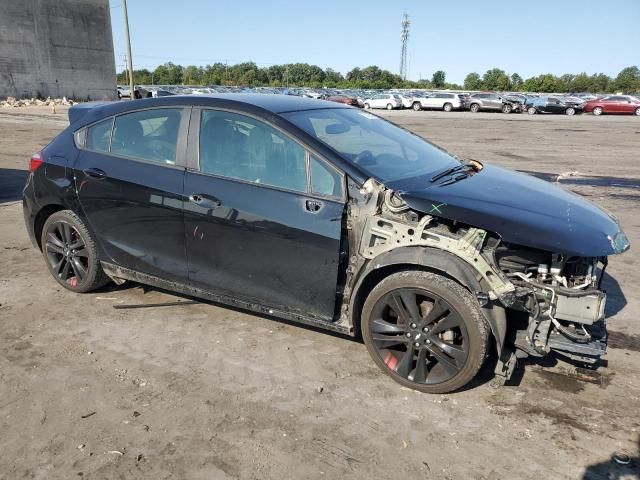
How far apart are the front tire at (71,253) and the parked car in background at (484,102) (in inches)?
1639

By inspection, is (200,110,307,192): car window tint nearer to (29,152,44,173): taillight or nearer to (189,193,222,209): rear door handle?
(189,193,222,209): rear door handle

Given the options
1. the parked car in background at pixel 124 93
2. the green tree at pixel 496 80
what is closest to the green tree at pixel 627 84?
the green tree at pixel 496 80

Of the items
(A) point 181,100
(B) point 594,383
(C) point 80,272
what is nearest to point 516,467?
(B) point 594,383

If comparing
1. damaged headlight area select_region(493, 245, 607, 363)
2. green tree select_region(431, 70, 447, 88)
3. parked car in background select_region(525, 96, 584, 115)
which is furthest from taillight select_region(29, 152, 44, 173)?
green tree select_region(431, 70, 447, 88)

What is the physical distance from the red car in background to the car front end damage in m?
41.8

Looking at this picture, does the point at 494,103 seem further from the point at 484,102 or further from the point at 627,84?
the point at 627,84

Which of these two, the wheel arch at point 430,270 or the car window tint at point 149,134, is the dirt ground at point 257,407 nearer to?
the wheel arch at point 430,270

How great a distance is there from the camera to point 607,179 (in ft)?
35.4

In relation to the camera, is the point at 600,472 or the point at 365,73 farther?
the point at 365,73

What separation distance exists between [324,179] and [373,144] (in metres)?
0.76

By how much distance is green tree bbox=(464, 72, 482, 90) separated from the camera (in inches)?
3997

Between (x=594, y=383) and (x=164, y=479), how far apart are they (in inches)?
106

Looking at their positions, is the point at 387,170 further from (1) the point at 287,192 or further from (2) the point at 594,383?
(2) the point at 594,383

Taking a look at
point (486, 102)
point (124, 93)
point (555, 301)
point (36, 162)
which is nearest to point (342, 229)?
point (555, 301)
